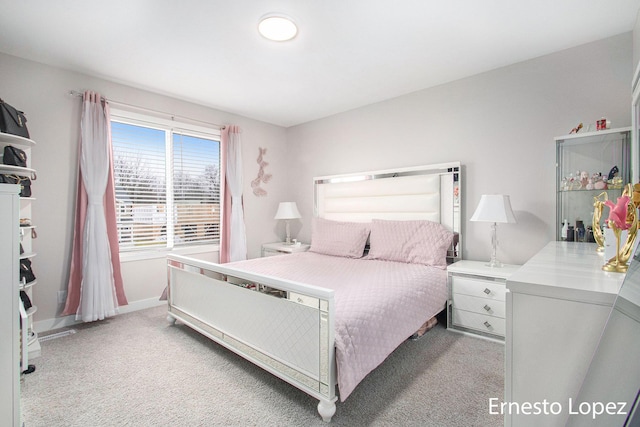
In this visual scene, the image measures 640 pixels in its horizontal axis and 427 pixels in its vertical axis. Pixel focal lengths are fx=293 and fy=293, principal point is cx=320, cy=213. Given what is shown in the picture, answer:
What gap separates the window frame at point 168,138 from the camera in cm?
326

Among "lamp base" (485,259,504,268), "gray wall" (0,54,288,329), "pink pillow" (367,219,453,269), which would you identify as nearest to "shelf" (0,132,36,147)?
"gray wall" (0,54,288,329)

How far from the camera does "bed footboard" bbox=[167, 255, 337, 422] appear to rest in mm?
1538

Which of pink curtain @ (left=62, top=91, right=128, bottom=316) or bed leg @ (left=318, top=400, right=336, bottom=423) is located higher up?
pink curtain @ (left=62, top=91, right=128, bottom=316)

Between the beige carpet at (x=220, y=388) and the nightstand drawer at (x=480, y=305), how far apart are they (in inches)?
9.8

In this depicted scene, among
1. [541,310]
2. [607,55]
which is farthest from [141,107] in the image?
[607,55]

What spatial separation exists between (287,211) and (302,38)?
8.14 ft

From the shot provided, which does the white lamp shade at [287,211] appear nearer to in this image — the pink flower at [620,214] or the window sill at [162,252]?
the window sill at [162,252]

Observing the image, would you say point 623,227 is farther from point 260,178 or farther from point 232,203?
point 260,178

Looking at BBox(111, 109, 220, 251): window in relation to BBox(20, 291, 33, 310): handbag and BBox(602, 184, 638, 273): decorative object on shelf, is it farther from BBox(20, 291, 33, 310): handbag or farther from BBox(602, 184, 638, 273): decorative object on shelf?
BBox(602, 184, 638, 273): decorative object on shelf

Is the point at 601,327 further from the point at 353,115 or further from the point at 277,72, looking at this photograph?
the point at 353,115

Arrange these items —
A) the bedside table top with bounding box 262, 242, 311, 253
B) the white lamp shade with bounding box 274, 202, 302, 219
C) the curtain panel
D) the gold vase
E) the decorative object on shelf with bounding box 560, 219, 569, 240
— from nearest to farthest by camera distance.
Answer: the gold vase, the decorative object on shelf with bounding box 560, 219, 569, 240, the curtain panel, the bedside table top with bounding box 262, 242, 311, 253, the white lamp shade with bounding box 274, 202, 302, 219

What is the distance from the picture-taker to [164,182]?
11.7 feet

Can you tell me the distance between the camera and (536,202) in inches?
106

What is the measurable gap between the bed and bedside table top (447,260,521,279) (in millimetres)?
138
